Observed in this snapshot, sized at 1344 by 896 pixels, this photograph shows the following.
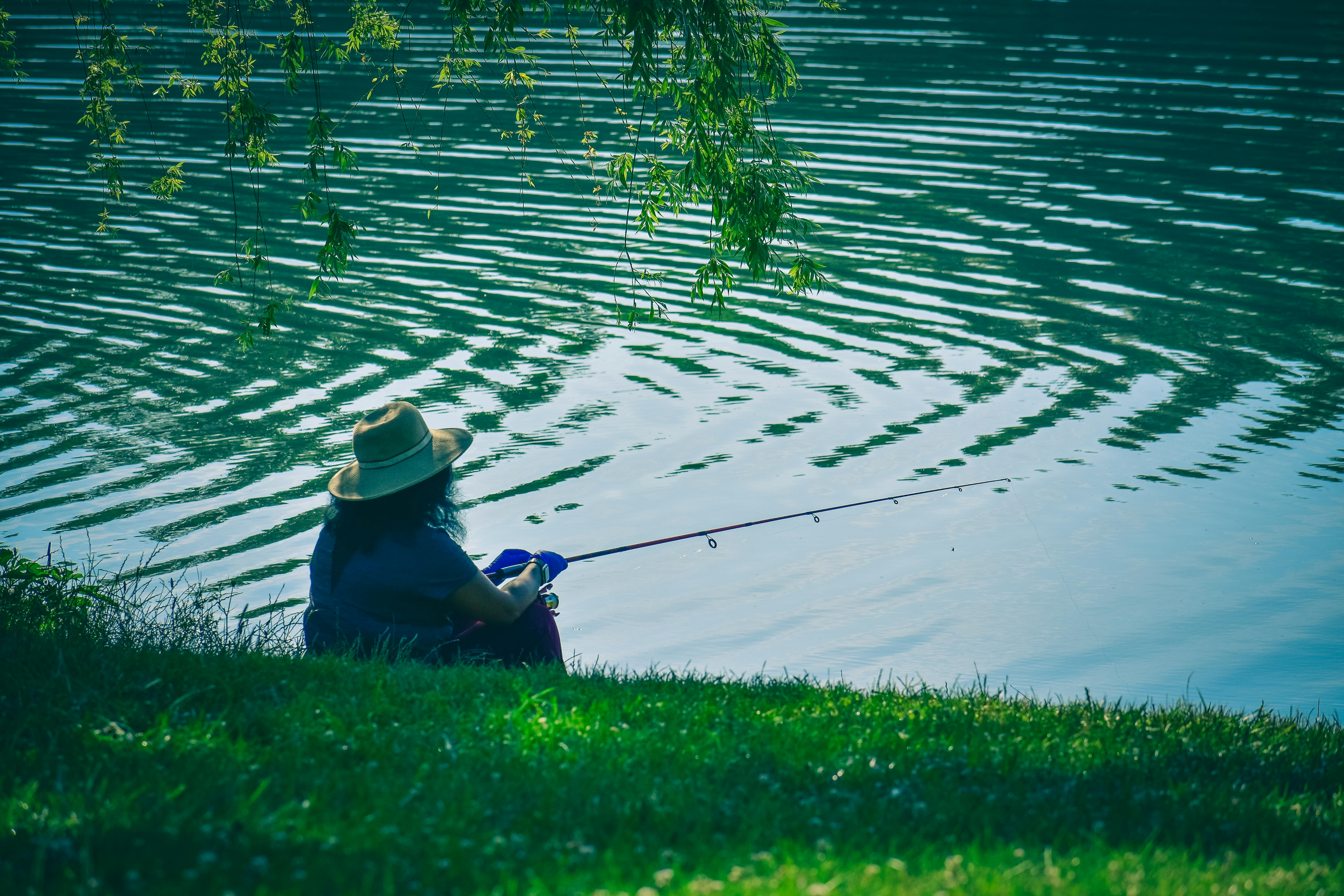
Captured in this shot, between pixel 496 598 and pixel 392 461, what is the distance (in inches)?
26.9

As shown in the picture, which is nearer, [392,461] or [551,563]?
[392,461]

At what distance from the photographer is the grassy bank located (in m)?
3.07

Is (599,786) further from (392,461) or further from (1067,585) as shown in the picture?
(1067,585)

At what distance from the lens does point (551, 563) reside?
5.77 meters

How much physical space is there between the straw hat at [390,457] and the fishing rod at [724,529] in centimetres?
63

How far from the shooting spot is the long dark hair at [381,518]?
4961 millimetres

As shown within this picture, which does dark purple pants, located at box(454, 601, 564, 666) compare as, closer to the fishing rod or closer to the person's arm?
the person's arm

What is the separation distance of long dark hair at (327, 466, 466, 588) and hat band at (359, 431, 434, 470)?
0.12m

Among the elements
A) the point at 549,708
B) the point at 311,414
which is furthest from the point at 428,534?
the point at 311,414

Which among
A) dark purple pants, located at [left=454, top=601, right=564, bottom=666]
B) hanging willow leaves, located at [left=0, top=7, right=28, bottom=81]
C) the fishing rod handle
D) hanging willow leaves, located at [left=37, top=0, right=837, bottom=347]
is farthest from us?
hanging willow leaves, located at [left=0, top=7, right=28, bottom=81]

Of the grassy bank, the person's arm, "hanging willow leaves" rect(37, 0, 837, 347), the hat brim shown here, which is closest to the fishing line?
the grassy bank

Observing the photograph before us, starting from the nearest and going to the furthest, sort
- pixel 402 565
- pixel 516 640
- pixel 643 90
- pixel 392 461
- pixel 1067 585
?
pixel 402 565, pixel 392 461, pixel 516 640, pixel 643 90, pixel 1067 585

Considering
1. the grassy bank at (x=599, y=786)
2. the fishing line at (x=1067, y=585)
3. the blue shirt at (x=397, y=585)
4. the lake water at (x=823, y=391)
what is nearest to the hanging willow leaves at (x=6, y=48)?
the lake water at (x=823, y=391)

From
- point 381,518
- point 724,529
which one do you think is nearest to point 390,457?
point 381,518
